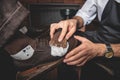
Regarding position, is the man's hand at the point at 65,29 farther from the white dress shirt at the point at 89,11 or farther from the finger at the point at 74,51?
the white dress shirt at the point at 89,11

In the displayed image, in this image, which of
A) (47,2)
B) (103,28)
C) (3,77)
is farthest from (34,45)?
(47,2)

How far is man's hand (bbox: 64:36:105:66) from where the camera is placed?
93cm

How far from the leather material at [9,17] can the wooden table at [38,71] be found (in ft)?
0.53

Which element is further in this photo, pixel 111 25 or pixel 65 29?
pixel 111 25

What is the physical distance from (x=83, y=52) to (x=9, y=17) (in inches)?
14.0

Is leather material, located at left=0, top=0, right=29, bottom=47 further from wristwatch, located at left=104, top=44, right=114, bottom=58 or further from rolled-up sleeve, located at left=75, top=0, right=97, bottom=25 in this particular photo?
rolled-up sleeve, located at left=75, top=0, right=97, bottom=25

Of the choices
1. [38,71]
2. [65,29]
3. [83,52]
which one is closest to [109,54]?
[83,52]

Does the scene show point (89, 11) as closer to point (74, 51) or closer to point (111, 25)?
point (111, 25)

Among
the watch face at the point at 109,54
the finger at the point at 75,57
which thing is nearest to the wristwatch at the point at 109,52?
the watch face at the point at 109,54

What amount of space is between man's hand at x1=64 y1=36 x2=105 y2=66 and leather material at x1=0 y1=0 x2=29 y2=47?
26cm

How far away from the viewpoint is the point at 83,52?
0.94m

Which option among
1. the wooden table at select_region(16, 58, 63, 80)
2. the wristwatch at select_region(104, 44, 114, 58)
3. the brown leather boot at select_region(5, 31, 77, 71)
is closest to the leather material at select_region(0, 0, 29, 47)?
the brown leather boot at select_region(5, 31, 77, 71)

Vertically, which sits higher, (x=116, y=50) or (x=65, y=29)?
(x=65, y=29)

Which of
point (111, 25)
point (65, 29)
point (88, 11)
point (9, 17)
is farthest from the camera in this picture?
point (88, 11)
